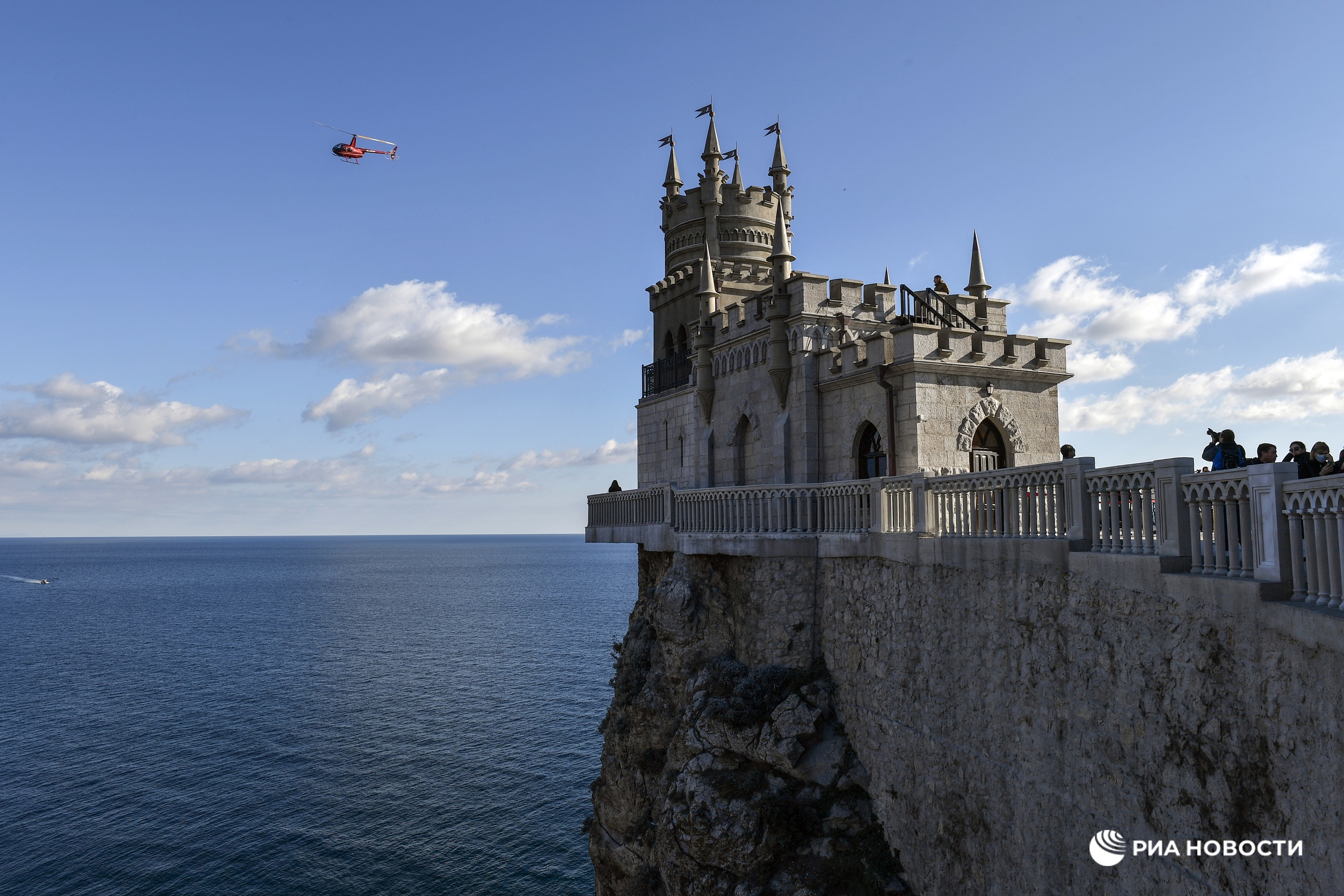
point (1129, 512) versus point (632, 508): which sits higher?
point (632, 508)

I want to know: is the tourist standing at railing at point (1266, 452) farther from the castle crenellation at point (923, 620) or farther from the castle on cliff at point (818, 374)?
the castle on cliff at point (818, 374)

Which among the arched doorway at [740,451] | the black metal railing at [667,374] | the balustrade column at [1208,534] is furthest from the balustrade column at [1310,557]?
the black metal railing at [667,374]

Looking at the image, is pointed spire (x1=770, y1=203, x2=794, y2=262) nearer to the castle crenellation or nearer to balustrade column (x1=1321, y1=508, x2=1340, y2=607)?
the castle crenellation

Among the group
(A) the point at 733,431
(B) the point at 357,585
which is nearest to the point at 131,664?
(A) the point at 733,431

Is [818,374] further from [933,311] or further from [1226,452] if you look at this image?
[1226,452]

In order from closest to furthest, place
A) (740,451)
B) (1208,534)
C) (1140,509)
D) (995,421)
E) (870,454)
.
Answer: (1208,534)
(1140,509)
(995,421)
(870,454)
(740,451)

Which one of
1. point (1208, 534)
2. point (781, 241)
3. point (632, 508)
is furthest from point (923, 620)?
point (632, 508)
